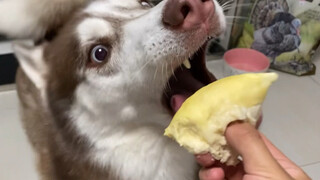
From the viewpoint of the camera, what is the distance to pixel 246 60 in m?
2.14

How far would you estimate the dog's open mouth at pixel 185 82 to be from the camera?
103cm

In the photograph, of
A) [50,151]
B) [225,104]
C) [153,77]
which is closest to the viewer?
[225,104]

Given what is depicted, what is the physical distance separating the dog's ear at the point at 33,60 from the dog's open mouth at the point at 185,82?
13.2 inches

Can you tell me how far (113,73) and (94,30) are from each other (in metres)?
0.11

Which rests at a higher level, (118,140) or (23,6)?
(23,6)

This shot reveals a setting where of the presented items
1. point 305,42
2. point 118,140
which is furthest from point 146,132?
point 305,42

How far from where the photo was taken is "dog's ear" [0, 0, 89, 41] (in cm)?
107

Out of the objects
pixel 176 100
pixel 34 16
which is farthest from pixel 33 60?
pixel 176 100

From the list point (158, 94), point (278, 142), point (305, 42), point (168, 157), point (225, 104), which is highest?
point (225, 104)

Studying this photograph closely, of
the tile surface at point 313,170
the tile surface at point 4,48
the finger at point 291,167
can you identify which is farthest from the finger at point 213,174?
the tile surface at point 4,48

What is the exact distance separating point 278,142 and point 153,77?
41.6 inches

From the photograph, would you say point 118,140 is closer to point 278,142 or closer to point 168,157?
point 168,157

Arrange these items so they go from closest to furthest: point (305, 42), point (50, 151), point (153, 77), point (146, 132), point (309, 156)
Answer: point (153, 77), point (146, 132), point (50, 151), point (309, 156), point (305, 42)

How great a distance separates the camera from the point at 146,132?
1078 mm
